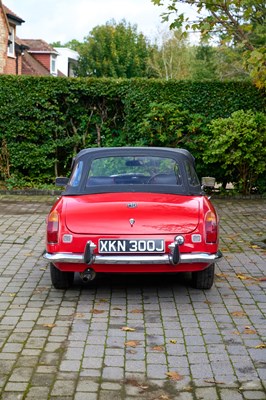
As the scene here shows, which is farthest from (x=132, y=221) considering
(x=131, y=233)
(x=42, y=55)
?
(x=42, y=55)

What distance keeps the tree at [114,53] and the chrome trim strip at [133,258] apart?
5154 cm

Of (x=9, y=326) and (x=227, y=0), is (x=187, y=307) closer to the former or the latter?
(x=9, y=326)

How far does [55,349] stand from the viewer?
5.57 m

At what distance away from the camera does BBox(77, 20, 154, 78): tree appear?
59.1 metres

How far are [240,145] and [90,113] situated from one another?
415 centimetres

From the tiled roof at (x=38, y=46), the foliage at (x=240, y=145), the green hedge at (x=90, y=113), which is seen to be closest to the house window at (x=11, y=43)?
the tiled roof at (x=38, y=46)

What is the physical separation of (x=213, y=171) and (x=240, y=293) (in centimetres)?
933

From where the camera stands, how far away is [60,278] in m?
7.52

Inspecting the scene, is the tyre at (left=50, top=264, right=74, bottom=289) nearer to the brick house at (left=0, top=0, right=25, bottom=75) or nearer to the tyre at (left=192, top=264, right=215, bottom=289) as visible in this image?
the tyre at (left=192, top=264, right=215, bottom=289)

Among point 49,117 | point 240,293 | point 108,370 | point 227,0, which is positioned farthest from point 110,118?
point 108,370

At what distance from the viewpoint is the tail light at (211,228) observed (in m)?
7.15

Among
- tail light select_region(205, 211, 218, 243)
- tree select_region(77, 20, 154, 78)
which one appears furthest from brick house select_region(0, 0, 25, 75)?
tail light select_region(205, 211, 218, 243)

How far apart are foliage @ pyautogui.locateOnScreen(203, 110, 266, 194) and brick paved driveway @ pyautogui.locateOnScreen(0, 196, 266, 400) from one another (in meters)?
6.45

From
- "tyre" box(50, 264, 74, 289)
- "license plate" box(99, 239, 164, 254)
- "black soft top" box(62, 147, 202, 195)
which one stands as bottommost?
"tyre" box(50, 264, 74, 289)
